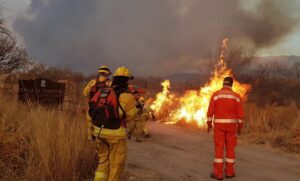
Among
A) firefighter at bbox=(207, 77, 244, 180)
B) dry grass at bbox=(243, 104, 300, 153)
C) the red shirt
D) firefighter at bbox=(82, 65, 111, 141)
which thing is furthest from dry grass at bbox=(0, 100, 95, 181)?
dry grass at bbox=(243, 104, 300, 153)

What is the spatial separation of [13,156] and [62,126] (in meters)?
1.06

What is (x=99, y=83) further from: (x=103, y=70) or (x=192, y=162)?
(x=192, y=162)

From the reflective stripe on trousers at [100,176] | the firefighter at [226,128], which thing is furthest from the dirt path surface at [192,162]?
the reflective stripe on trousers at [100,176]

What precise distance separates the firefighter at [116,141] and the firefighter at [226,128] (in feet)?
8.90

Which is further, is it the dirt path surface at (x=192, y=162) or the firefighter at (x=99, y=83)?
the firefighter at (x=99, y=83)

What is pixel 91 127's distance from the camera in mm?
6312

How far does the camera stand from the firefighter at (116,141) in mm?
5891

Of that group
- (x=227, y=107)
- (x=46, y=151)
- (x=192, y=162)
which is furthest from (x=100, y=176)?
(x=192, y=162)

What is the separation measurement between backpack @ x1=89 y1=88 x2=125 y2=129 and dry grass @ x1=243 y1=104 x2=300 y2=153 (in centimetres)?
791

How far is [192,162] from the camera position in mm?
9641

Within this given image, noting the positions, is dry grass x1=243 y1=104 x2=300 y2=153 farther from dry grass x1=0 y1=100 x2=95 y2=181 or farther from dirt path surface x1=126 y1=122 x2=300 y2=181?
dry grass x1=0 y1=100 x2=95 y2=181

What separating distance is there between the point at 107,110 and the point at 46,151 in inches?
53.2

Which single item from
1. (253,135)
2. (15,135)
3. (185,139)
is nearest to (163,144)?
(185,139)

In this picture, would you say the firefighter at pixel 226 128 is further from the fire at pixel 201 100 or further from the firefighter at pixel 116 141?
the fire at pixel 201 100
